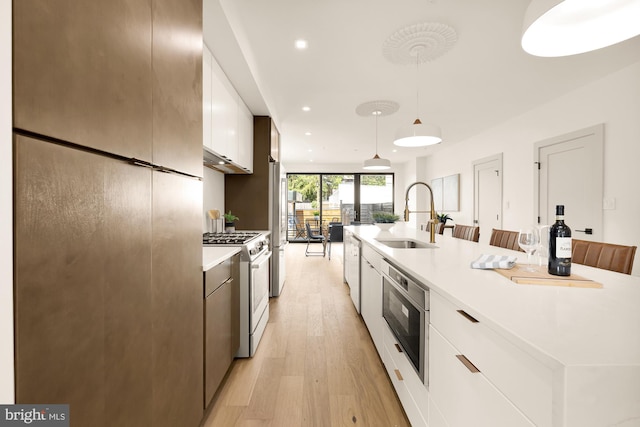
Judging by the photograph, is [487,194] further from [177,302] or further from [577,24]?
[177,302]

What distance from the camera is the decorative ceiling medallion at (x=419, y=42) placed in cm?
223

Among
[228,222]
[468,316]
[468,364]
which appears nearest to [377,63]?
[228,222]

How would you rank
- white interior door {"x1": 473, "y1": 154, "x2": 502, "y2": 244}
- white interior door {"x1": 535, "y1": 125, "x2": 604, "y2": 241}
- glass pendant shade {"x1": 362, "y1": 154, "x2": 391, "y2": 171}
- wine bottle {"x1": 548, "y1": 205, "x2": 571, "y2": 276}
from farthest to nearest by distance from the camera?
white interior door {"x1": 473, "y1": 154, "x2": 502, "y2": 244} < glass pendant shade {"x1": 362, "y1": 154, "x2": 391, "y2": 171} < white interior door {"x1": 535, "y1": 125, "x2": 604, "y2": 241} < wine bottle {"x1": 548, "y1": 205, "x2": 571, "y2": 276}

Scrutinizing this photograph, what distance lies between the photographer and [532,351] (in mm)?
623

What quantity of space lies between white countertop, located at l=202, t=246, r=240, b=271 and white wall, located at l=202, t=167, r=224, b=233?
3.16 ft

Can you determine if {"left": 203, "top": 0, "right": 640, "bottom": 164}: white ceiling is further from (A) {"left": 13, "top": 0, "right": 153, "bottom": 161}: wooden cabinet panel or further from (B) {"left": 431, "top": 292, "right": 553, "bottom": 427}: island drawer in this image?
(B) {"left": 431, "top": 292, "right": 553, "bottom": 427}: island drawer

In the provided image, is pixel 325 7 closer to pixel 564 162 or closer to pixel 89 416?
pixel 89 416

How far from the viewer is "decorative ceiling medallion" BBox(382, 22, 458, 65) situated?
2.23 m

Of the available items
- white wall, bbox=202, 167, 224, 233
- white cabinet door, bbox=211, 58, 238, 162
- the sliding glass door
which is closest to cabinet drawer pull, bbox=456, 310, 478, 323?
white cabinet door, bbox=211, 58, 238, 162

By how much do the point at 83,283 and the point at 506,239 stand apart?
2992 mm

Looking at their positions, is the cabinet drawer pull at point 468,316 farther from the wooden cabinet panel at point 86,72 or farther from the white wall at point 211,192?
the white wall at point 211,192

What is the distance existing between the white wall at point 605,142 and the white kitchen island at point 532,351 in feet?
8.63

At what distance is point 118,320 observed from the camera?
0.84 m
